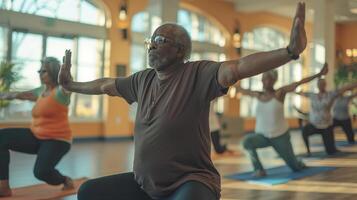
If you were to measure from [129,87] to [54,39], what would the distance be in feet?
23.1

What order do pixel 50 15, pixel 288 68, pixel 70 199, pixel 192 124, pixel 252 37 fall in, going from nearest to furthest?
pixel 192 124 → pixel 70 199 → pixel 50 15 → pixel 252 37 → pixel 288 68

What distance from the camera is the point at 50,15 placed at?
8.44 metres

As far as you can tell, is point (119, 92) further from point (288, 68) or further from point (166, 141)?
point (288, 68)

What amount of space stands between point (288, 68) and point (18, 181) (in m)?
11.5

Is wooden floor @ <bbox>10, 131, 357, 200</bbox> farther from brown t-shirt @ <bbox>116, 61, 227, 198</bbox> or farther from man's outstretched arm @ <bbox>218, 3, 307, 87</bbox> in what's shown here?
man's outstretched arm @ <bbox>218, 3, 307, 87</bbox>

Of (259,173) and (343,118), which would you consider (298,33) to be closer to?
(259,173)

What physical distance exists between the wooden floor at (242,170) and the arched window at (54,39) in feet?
5.54

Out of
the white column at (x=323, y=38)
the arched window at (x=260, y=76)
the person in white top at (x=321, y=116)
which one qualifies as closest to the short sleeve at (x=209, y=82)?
the person in white top at (x=321, y=116)

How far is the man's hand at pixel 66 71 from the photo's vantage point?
2.12 meters

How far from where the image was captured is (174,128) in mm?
1725

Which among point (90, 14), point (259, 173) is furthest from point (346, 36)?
point (259, 173)

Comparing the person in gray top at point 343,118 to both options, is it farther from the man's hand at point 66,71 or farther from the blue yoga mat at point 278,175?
the man's hand at point 66,71

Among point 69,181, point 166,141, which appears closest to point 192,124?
point 166,141

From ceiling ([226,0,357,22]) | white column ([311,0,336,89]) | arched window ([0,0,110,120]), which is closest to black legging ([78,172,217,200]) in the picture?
arched window ([0,0,110,120])
